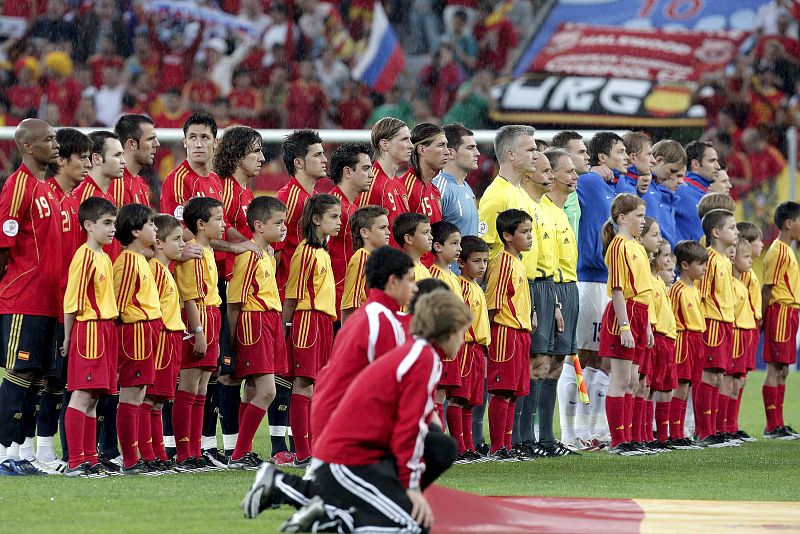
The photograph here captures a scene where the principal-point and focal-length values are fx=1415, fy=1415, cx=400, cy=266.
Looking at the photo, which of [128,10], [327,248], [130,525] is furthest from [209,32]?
[130,525]

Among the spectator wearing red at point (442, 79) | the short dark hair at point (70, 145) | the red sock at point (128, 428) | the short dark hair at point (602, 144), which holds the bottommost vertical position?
the red sock at point (128, 428)

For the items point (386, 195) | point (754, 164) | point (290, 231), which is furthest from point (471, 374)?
point (754, 164)

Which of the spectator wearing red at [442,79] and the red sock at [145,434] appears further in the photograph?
the spectator wearing red at [442,79]

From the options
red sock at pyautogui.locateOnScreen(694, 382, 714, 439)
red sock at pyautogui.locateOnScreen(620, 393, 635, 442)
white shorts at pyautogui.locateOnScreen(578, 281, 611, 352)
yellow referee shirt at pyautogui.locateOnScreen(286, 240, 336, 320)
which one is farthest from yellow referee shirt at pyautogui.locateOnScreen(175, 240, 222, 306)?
red sock at pyautogui.locateOnScreen(694, 382, 714, 439)

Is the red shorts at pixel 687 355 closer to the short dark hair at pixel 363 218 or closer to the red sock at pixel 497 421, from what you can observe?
the red sock at pixel 497 421

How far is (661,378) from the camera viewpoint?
11.3m

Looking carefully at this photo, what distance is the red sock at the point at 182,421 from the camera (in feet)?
30.0

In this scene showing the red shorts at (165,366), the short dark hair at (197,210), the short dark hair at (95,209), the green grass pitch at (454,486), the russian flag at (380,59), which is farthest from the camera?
the russian flag at (380,59)

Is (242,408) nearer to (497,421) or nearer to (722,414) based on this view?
(497,421)

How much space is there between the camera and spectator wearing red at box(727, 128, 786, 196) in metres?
19.4

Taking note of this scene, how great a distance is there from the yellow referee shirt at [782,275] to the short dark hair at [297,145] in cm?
466

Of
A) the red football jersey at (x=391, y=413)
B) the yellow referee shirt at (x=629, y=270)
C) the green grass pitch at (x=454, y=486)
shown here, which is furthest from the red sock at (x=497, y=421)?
the red football jersey at (x=391, y=413)

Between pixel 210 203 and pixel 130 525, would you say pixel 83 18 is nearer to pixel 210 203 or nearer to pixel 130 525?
pixel 210 203

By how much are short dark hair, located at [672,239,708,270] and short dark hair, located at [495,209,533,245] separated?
192 centimetres
